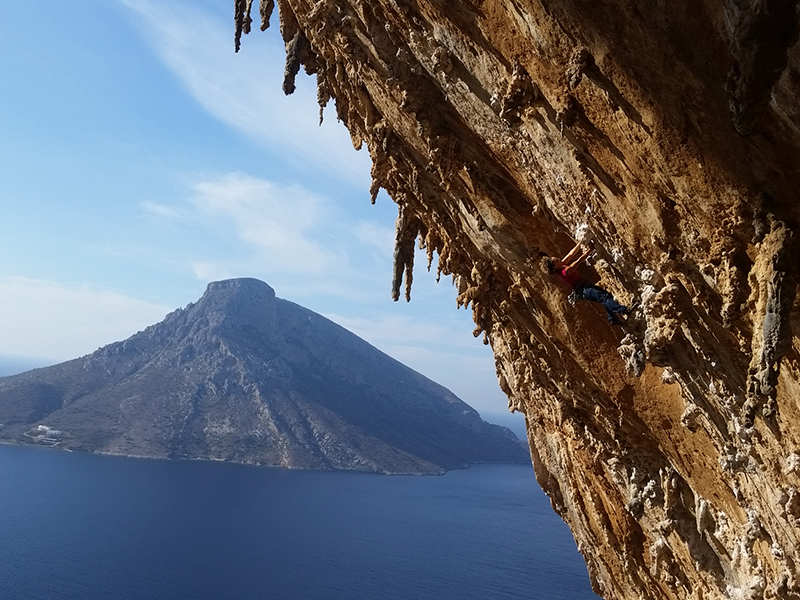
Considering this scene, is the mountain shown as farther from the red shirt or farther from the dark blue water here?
the red shirt

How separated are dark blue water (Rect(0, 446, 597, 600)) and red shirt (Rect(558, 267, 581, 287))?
194 ft

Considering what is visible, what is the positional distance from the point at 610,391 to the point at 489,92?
20.7 ft

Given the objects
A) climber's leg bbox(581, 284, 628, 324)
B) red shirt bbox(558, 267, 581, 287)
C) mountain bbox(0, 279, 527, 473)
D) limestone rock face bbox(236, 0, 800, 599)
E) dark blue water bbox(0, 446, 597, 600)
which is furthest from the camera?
mountain bbox(0, 279, 527, 473)

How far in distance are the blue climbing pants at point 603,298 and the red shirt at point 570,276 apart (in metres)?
0.10

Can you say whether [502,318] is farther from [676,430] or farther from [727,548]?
[727,548]

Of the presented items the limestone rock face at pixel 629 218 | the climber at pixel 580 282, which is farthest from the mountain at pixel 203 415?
the climber at pixel 580 282

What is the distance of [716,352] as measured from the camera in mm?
8031

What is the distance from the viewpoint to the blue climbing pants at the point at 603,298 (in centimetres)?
907

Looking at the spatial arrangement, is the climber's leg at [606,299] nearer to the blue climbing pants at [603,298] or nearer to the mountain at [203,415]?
the blue climbing pants at [603,298]

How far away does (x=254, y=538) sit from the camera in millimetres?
81125

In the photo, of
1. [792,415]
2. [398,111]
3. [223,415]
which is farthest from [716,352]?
[223,415]

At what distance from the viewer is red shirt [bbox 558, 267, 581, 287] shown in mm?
9414

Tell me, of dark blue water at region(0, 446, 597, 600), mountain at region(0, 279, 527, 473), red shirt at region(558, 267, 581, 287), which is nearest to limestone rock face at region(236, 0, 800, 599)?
red shirt at region(558, 267, 581, 287)

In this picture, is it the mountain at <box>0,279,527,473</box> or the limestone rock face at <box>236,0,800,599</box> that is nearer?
the limestone rock face at <box>236,0,800,599</box>
